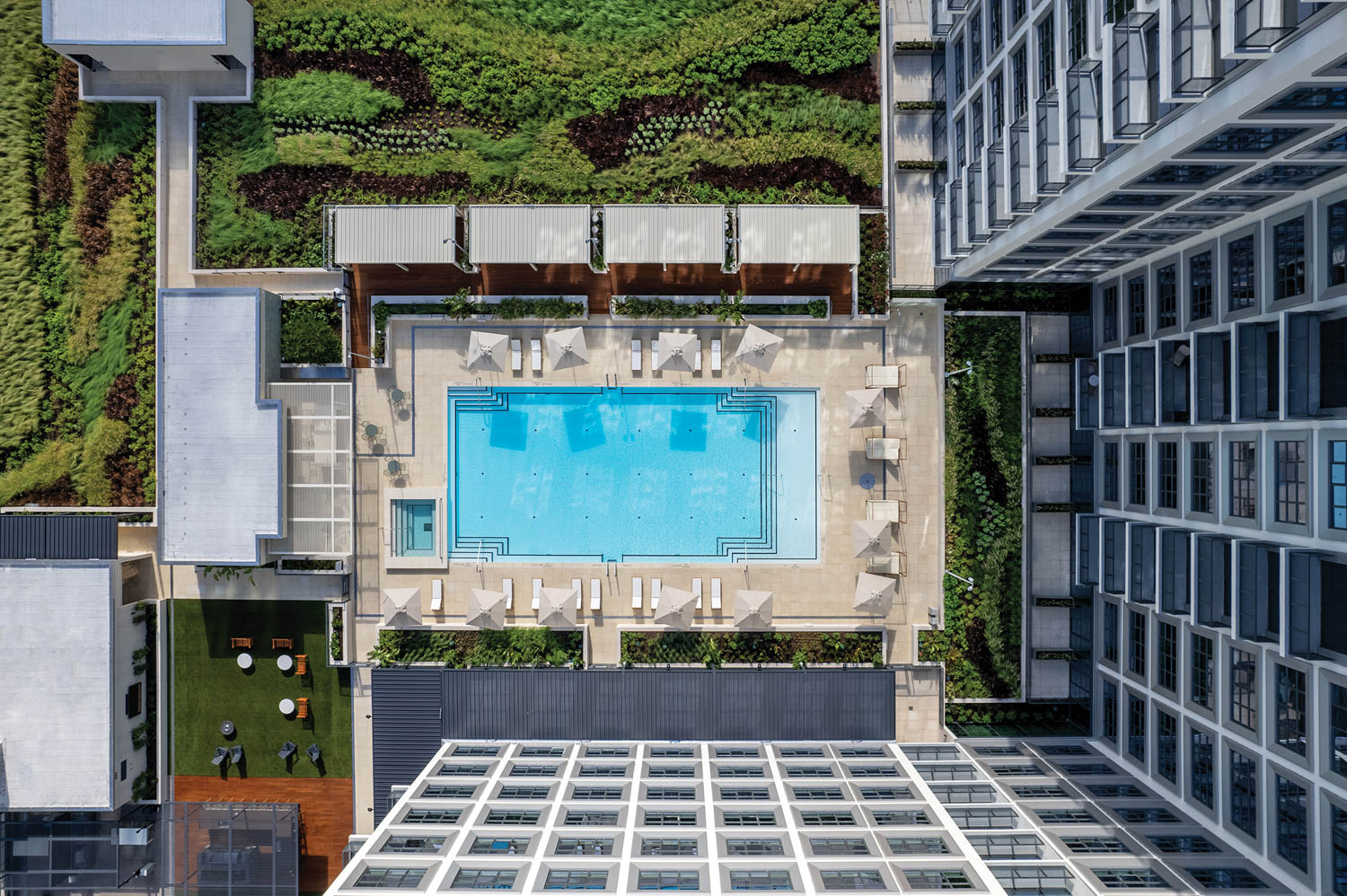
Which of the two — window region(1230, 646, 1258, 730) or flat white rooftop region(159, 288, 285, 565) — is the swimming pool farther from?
window region(1230, 646, 1258, 730)

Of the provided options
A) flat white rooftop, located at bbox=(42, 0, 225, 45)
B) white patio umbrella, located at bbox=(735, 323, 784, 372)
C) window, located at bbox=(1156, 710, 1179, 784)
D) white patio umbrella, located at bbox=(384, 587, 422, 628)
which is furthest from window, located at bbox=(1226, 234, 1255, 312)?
flat white rooftop, located at bbox=(42, 0, 225, 45)

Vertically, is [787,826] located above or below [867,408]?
below

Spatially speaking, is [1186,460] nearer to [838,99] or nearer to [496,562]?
[838,99]

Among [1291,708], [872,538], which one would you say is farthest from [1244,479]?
[872,538]

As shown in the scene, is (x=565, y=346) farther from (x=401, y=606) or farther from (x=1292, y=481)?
(x=1292, y=481)

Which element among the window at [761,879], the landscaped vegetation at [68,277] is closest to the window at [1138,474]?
the window at [761,879]

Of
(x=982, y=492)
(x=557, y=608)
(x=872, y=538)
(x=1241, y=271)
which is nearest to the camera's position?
(x=1241, y=271)
